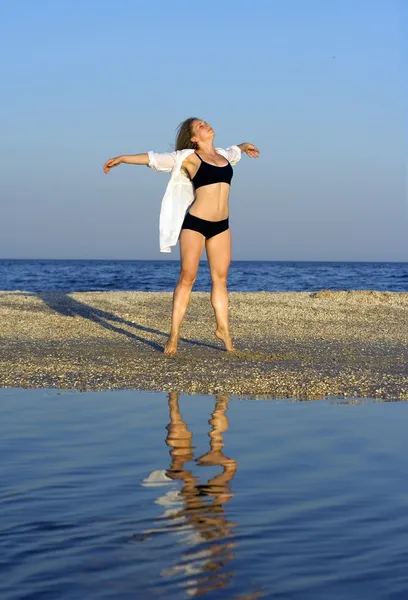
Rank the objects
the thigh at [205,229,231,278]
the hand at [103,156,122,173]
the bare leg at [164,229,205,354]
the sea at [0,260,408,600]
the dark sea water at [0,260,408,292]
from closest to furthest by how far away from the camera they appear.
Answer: the sea at [0,260,408,600] < the hand at [103,156,122,173] < the bare leg at [164,229,205,354] < the thigh at [205,229,231,278] < the dark sea water at [0,260,408,292]

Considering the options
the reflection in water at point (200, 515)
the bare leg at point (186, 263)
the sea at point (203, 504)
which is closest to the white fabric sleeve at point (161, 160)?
the bare leg at point (186, 263)

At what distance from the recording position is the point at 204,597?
2.80m

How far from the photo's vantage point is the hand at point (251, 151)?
9.79 metres

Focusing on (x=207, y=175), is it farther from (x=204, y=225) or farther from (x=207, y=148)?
(x=204, y=225)

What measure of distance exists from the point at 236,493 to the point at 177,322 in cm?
545

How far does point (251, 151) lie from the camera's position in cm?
984

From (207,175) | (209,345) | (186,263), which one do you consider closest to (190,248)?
(186,263)

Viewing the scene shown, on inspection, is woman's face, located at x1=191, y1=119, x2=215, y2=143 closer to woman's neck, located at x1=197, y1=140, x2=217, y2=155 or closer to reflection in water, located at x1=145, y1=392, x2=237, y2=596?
woman's neck, located at x1=197, y1=140, x2=217, y2=155

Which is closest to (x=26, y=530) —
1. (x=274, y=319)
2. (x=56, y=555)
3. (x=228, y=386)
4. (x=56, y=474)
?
(x=56, y=555)

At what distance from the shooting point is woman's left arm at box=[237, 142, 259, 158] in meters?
9.76

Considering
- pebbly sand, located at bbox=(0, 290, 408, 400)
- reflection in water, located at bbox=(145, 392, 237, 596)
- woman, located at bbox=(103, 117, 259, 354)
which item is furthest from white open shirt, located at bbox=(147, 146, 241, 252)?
reflection in water, located at bbox=(145, 392, 237, 596)

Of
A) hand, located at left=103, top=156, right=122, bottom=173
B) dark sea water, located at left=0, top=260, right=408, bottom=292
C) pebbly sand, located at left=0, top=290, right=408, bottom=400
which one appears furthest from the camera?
dark sea water, located at left=0, top=260, right=408, bottom=292

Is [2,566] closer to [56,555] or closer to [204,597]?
[56,555]

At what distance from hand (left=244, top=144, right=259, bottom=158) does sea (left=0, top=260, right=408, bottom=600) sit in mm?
4125
